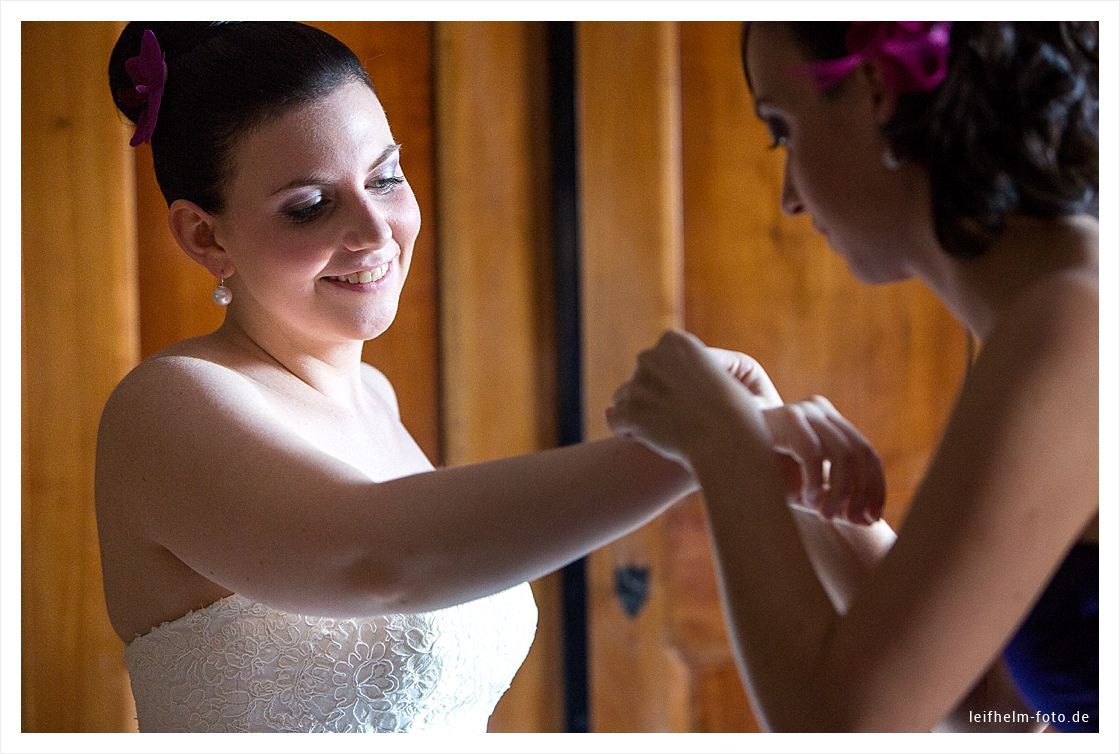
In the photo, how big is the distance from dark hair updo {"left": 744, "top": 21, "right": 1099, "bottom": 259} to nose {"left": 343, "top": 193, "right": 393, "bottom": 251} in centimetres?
40

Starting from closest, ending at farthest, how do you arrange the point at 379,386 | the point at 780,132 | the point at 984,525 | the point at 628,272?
the point at 984,525, the point at 780,132, the point at 379,386, the point at 628,272

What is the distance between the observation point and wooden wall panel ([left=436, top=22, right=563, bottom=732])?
1.54 metres

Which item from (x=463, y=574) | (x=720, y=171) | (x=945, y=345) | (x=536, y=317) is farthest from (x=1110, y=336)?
(x=536, y=317)

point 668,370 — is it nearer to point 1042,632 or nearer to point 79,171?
point 1042,632

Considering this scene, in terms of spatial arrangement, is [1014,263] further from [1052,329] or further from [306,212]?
[306,212]

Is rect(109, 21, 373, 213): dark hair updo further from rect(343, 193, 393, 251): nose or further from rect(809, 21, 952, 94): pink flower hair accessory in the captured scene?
rect(809, 21, 952, 94): pink flower hair accessory

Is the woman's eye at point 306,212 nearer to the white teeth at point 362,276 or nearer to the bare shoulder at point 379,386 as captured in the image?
the white teeth at point 362,276

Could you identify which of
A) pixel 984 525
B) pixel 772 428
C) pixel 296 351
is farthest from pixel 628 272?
pixel 984 525

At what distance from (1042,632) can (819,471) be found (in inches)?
7.4

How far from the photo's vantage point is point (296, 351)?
1024 millimetres

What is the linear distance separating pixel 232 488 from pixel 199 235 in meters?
0.25

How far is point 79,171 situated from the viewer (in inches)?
49.3

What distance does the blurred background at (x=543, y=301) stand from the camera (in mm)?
1278

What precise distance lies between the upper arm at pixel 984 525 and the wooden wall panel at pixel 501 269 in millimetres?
974
